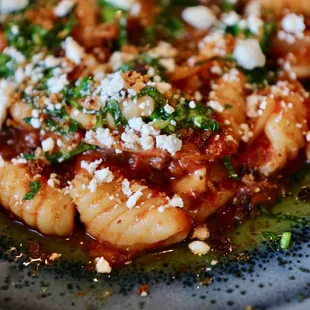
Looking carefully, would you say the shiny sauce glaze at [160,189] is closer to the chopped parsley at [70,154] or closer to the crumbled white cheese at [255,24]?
the chopped parsley at [70,154]

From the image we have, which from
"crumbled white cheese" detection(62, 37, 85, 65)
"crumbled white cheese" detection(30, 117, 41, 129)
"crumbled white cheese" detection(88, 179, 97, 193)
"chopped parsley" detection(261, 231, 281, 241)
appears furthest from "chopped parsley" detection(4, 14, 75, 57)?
"chopped parsley" detection(261, 231, 281, 241)

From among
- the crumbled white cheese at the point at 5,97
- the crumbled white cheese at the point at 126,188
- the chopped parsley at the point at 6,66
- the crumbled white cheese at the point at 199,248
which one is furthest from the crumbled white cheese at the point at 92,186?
the chopped parsley at the point at 6,66

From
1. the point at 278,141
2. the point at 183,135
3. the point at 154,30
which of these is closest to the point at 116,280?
the point at 183,135

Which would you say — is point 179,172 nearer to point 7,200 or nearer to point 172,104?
point 172,104

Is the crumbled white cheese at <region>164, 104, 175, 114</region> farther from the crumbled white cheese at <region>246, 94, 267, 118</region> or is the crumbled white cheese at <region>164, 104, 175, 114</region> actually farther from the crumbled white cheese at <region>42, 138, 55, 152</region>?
the crumbled white cheese at <region>42, 138, 55, 152</region>

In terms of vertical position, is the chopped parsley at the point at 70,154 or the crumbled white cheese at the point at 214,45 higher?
the crumbled white cheese at the point at 214,45

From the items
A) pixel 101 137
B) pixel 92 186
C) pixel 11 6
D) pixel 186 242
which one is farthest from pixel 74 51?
pixel 186 242
